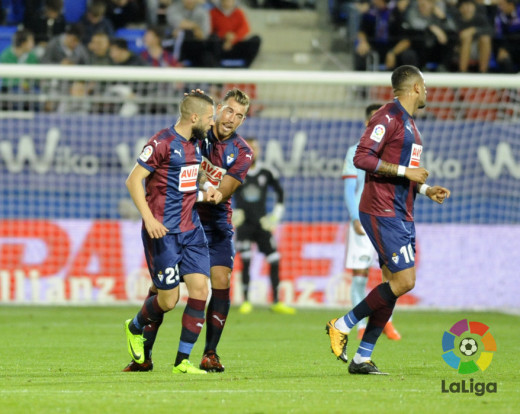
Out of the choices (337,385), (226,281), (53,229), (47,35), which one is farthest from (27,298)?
(337,385)

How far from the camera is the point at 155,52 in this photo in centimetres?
1561

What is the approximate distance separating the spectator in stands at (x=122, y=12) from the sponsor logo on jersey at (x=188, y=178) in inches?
407

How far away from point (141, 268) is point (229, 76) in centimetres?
307

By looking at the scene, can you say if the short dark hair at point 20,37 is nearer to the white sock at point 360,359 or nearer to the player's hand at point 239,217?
the player's hand at point 239,217

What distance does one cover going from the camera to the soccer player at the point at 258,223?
13133 mm

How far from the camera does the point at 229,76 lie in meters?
12.5

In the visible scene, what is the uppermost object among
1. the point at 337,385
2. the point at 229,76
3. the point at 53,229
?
the point at 229,76

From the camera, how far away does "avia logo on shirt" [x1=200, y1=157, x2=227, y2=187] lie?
736 cm

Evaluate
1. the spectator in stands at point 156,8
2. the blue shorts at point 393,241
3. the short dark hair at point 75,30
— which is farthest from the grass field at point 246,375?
the spectator in stands at point 156,8

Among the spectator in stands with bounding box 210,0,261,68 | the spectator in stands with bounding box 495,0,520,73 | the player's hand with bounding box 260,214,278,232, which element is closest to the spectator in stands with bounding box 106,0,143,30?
the spectator in stands with bounding box 210,0,261,68

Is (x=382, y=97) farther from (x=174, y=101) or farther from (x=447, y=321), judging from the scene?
(x=447, y=321)

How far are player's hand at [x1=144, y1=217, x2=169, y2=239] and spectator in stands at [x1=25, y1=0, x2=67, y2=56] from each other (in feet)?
31.9

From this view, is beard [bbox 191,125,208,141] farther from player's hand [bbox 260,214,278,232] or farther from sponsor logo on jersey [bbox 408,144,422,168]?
player's hand [bbox 260,214,278,232]

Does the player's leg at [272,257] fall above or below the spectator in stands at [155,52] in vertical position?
below
